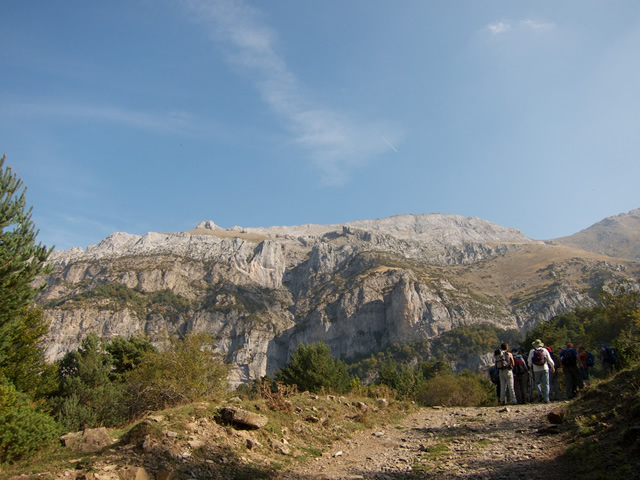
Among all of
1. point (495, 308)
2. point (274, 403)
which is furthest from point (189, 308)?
point (274, 403)

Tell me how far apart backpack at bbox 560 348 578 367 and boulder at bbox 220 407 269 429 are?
1143 cm

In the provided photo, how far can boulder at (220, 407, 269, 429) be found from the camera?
9.41 meters

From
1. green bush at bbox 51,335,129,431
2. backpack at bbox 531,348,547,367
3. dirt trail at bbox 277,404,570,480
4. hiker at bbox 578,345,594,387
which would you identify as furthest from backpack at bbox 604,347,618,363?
green bush at bbox 51,335,129,431

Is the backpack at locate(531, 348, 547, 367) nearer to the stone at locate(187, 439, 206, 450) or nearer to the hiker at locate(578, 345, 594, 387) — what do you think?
the hiker at locate(578, 345, 594, 387)

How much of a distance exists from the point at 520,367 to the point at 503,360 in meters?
1.39

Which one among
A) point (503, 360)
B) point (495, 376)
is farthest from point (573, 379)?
point (495, 376)

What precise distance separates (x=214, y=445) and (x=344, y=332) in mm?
185724

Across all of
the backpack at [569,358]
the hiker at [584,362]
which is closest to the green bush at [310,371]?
the hiker at [584,362]

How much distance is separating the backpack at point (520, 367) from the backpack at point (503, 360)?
1.04m

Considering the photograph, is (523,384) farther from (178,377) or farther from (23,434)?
(23,434)

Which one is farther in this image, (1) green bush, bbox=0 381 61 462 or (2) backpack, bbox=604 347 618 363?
(2) backpack, bbox=604 347 618 363

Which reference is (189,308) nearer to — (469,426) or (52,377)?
(52,377)

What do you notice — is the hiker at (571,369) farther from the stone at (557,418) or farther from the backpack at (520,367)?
the stone at (557,418)

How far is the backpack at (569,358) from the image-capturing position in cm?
1408
